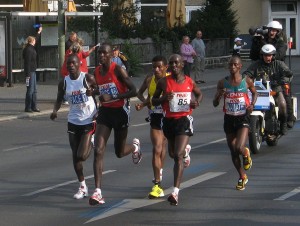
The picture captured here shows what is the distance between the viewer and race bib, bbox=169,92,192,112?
1102 centimetres

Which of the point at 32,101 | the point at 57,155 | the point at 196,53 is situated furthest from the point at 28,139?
the point at 196,53

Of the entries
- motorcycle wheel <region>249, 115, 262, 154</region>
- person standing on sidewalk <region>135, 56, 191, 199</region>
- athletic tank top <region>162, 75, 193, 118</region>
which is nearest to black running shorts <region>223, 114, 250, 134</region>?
person standing on sidewalk <region>135, 56, 191, 199</region>

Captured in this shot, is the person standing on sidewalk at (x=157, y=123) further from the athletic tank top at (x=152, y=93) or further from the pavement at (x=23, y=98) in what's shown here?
the pavement at (x=23, y=98)

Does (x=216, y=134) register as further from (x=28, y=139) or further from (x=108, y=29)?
(x=108, y=29)

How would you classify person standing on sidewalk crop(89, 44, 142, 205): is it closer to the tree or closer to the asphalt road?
the asphalt road

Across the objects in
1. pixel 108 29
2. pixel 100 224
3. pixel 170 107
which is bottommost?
pixel 100 224

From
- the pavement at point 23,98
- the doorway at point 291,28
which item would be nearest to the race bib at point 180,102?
the pavement at point 23,98

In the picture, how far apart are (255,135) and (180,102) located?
4.23 meters

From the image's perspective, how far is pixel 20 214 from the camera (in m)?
10.5

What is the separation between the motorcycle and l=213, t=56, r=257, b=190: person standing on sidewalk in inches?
109

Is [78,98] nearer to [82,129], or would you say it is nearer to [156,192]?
[82,129]

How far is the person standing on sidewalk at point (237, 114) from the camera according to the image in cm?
1177

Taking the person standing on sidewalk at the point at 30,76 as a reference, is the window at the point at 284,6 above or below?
above

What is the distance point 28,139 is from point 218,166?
5.71 meters
